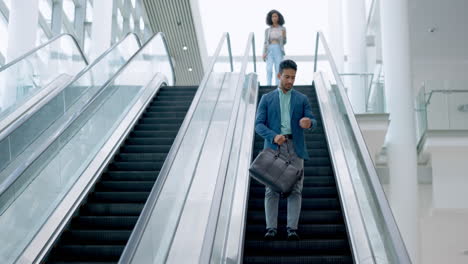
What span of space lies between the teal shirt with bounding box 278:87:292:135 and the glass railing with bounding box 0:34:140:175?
2.34 m

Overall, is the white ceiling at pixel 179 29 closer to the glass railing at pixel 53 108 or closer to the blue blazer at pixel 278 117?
the glass railing at pixel 53 108

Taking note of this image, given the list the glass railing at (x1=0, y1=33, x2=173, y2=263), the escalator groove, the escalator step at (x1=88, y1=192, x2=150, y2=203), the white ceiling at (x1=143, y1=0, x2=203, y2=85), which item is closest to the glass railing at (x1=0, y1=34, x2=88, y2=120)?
the glass railing at (x1=0, y1=33, x2=173, y2=263)

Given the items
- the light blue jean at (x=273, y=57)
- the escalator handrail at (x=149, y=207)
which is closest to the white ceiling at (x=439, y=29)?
the light blue jean at (x=273, y=57)

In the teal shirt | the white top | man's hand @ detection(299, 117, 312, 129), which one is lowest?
man's hand @ detection(299, 117, 312, 129)

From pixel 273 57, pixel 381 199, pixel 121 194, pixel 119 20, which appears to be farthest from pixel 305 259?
pixel 119 20

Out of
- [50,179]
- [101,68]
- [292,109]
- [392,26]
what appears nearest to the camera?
[292,109]

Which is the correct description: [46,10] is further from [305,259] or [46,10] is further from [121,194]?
[305,259]

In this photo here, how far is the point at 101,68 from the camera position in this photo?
1039 cm

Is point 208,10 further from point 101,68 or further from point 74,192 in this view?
point 74,192

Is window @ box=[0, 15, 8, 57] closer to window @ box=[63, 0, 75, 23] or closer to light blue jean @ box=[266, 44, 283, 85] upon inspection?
window @ box=[63, 0, 75, 23]

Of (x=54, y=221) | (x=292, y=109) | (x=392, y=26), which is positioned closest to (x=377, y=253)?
(x=292, y=109)

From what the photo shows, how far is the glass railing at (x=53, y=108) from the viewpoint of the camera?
22.5ft

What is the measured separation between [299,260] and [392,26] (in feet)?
24.2

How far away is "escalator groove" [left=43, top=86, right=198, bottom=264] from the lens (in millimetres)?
6293
